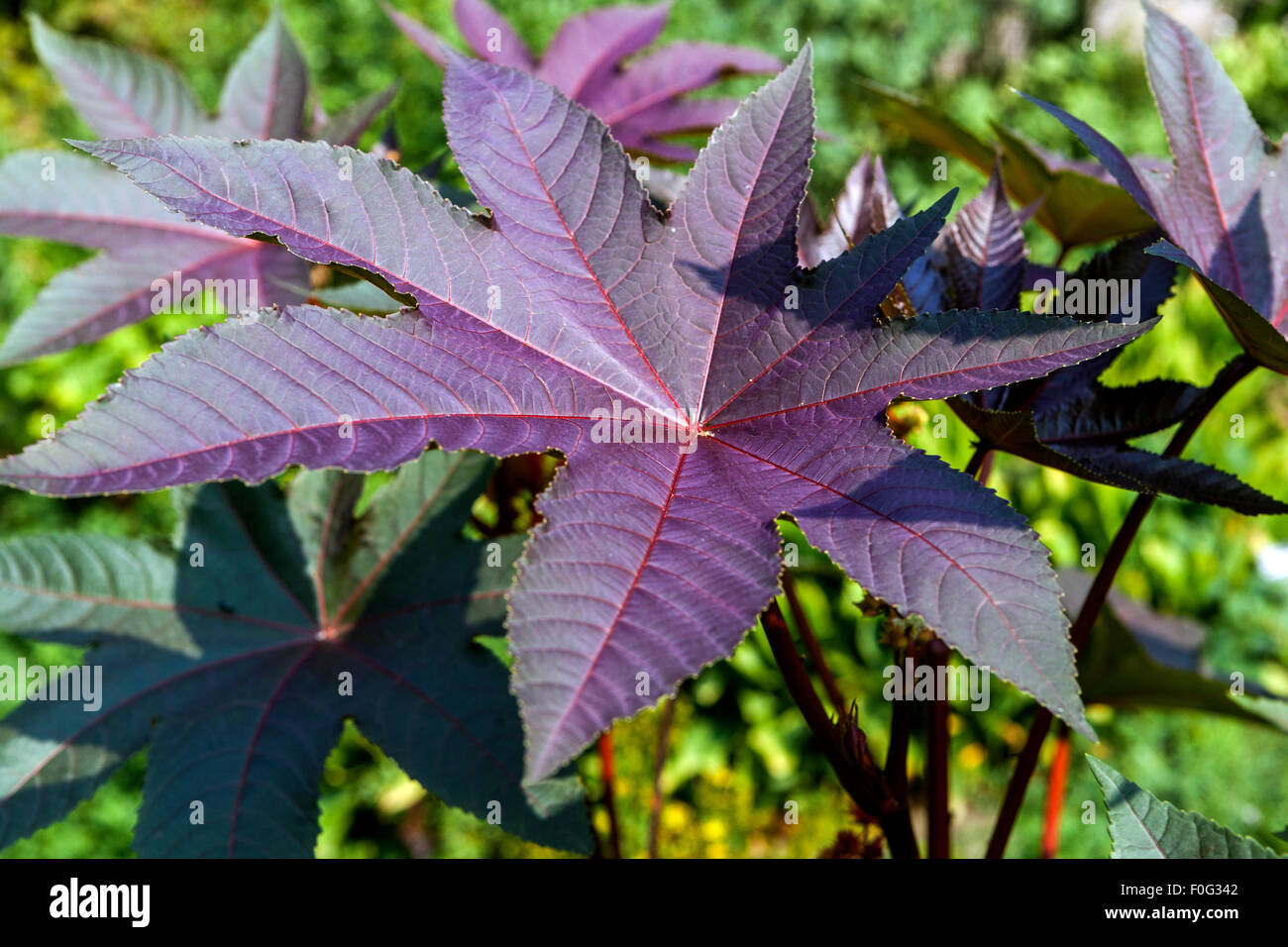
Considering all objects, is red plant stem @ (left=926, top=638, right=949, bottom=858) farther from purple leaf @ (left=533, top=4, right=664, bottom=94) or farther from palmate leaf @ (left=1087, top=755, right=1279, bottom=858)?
purple leaf @ (left=533, top=4, right=664, bottom=94)

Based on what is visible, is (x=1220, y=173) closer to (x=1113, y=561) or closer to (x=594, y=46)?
(x=1113, y=561)

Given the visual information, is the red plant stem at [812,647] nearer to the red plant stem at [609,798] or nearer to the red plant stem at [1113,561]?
the red plant stem at [1113,561]

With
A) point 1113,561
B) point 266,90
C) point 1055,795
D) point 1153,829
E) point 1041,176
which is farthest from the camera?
point 266,90

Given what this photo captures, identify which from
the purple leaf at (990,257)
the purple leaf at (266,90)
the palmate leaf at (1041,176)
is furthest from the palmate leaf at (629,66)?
the purple leaf at (990,257)

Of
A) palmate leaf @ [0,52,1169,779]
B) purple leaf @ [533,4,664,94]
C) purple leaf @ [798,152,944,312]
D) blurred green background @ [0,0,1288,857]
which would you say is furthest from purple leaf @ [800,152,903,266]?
blurred green background @ [0,0,1288,857]

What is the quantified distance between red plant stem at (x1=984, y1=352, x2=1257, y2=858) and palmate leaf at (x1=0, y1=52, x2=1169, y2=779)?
0.20 meters

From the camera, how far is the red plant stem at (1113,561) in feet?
2.44

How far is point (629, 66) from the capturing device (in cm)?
137

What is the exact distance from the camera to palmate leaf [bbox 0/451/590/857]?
817 mm

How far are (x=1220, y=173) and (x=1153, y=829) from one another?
0.56m

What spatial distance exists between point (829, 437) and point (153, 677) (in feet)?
2.24

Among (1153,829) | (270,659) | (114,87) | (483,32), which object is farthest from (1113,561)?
(114,87)

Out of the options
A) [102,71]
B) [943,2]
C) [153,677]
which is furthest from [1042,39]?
[153,677]
